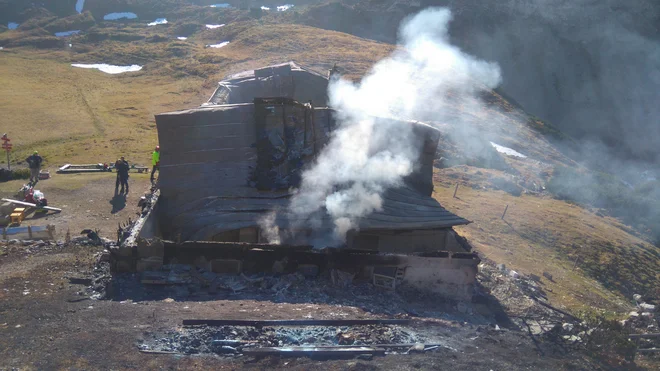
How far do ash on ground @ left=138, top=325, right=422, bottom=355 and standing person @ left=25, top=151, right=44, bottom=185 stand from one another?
9.47 metres

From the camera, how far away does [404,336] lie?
29.7 feet

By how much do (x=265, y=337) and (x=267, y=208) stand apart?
14.2 feet

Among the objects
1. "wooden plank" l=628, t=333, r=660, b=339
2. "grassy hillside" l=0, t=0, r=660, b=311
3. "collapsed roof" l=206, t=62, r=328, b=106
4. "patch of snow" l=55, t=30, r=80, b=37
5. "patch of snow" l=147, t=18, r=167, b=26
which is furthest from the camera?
"patch of snow" l=147, t=18, r=167, b=26

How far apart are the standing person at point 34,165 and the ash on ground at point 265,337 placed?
373 inches

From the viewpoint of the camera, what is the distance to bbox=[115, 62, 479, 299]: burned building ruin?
11.0m

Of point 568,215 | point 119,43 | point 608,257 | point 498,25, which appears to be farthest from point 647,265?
point 119,43

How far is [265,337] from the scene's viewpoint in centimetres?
851

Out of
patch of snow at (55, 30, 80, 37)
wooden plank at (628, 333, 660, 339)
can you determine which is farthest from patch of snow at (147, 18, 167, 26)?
wooden plank at (628, 333, 660, 339)

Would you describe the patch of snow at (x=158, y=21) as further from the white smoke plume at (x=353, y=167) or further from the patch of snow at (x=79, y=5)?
the white smoke plume at (x=353, y=167)

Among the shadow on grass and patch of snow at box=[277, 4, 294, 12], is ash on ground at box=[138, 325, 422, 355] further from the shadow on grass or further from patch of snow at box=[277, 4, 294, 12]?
patch of snow at box=[277, 4, 294, 12]

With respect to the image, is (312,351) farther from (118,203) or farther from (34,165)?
(34,165)

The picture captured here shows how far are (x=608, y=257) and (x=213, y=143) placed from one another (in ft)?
44.8

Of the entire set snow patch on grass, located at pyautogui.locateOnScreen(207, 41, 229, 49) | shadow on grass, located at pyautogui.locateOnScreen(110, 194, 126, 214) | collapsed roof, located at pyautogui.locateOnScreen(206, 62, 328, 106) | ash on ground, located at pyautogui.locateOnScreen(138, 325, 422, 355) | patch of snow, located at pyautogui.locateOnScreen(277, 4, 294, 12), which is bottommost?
ash on ground, located at pyautogui.locateOnScreen(138, 325, 422, 355)

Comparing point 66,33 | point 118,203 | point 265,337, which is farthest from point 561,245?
point 66,33
